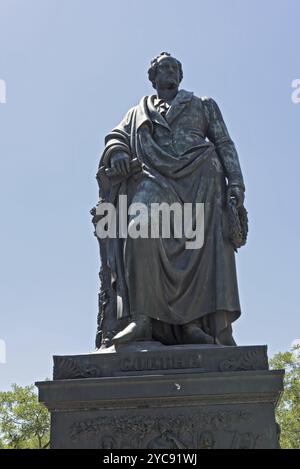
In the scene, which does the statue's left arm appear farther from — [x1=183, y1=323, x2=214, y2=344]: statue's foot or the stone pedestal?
the stone pedestal

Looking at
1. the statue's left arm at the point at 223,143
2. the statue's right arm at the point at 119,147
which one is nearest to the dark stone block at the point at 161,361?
the statue's left arm at the point at 223,143

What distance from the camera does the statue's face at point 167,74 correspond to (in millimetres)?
9016

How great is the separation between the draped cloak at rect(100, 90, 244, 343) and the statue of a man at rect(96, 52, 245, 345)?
1cm

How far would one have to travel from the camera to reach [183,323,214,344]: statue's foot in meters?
7.40

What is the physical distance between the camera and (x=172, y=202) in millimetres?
7961

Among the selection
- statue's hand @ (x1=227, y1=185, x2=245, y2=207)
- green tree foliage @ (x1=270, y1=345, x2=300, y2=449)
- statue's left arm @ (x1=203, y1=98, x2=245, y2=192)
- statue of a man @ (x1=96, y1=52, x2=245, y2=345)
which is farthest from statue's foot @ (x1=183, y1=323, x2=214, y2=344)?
green tree foliage @ (x1=270, y1=345, x2=300, y2=449)

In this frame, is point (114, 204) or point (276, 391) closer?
point (276, 391)

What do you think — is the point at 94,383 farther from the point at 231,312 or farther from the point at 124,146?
the point at 124,146

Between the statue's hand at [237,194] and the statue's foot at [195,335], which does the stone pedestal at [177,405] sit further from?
the statue's hand at [237,194]

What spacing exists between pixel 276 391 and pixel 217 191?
2501 millimetres

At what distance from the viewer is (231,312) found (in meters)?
7.70

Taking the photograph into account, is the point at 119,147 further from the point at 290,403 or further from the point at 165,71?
the point at 290,403

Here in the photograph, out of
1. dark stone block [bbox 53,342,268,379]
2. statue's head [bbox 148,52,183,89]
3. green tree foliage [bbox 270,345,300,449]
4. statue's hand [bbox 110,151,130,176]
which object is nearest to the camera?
dark stone block [bbox 53,342,268,379]
